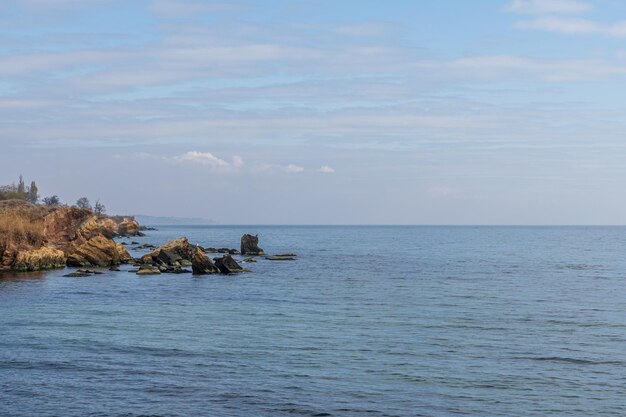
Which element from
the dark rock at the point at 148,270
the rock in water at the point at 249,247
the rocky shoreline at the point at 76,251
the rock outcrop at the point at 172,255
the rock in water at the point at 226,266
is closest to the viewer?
the rocky shoreline at the point at 76,251

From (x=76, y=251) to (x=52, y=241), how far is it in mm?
11691

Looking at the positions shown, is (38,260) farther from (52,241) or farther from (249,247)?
(249,247)

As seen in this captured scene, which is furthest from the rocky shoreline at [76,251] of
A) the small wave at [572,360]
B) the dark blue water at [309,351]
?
the small wave at [572,360]

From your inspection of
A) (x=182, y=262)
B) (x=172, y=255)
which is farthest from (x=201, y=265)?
(x=182, y=262)

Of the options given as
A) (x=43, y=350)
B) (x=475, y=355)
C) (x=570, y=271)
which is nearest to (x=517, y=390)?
(x=475, y=355)

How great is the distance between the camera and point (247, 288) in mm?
60750

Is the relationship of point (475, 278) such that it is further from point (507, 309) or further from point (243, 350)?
point (243, 350)

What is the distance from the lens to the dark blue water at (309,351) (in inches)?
903

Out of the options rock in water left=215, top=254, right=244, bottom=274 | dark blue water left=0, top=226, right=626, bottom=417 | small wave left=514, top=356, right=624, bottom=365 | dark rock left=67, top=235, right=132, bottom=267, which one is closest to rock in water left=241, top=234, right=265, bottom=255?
dark rock left=67, top=235, right=132, bottom=267

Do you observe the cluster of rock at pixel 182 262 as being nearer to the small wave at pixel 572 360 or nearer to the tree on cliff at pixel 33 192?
the small wave at pixel 572 360

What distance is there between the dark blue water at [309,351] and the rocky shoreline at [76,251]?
503 inches

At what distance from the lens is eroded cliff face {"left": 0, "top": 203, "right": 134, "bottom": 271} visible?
235ft

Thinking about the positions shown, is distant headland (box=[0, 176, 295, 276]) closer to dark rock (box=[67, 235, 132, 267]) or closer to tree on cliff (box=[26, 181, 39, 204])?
dark rock (box=[67, 235, 132, 267])

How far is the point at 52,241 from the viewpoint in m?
90.8
